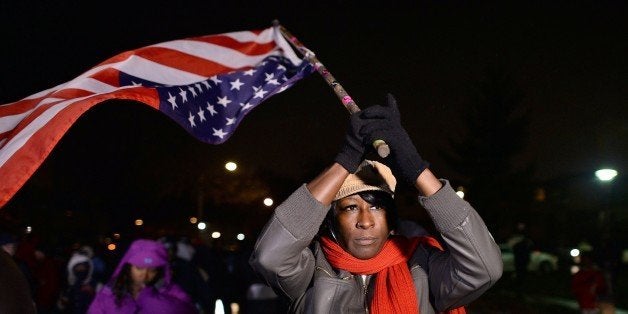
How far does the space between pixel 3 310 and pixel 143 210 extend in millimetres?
33289

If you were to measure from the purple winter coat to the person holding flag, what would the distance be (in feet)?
9.30

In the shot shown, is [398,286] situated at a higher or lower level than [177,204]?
lower

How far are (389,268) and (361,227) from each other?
0.74ft

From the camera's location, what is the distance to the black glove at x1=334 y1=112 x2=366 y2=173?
276 cm

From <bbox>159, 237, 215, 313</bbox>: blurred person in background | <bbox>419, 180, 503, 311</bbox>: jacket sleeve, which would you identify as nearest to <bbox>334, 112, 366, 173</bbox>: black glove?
<bbox>419, 180, 503, 311</bbox>: jacket sleeve

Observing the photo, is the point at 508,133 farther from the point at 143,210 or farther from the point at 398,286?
the point at 398,286

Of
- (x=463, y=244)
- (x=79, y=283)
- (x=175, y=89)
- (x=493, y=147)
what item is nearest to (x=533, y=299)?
(x=79, y=283)

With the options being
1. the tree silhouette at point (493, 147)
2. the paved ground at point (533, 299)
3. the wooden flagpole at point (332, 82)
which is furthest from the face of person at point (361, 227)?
the tree silhouette at point (493, 147)

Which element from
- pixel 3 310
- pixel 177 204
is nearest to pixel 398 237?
pixel 3 310

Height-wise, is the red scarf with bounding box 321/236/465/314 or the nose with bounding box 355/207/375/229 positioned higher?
the nose with bounding box 355/207/375/229

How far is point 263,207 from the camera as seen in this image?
56188 millimetres

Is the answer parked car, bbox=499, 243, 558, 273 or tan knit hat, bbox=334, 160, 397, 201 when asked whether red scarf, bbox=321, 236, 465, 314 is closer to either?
tan knit hat, bbox=334, 160, 397, 201

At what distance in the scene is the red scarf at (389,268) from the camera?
2.90 metres

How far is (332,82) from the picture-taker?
165 inches
